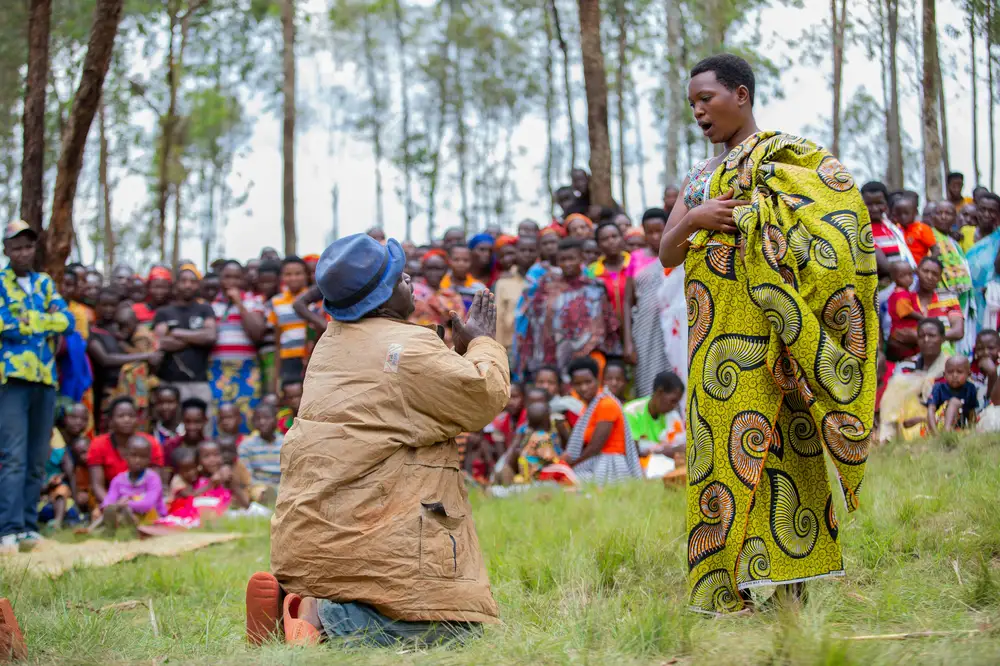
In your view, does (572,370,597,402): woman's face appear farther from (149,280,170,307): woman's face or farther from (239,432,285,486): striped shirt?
(149,280,170,307): woman's face

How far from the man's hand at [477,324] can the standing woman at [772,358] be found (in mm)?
744

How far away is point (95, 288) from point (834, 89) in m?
11.5

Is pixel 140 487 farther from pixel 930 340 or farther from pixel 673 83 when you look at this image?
pixel 673 83

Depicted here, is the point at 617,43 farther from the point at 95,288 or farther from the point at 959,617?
the point at 959,617

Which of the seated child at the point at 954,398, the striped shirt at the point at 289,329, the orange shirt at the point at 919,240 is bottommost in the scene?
the seated child at the point at 954,398

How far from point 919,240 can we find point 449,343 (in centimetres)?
434

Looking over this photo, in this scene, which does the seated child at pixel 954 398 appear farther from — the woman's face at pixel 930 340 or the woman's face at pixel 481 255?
the woman's face at pixel 481 255

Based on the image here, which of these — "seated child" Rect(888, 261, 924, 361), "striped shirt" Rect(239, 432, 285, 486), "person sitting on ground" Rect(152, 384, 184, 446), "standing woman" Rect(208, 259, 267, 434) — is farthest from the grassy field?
"standing woman" Rect(208, 259, 267, 434)

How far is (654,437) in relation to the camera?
8.52 meters

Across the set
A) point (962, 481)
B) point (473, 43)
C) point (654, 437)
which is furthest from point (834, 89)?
point (473, 43)

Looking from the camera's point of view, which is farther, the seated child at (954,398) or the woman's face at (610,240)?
the woman's face at (610,240)

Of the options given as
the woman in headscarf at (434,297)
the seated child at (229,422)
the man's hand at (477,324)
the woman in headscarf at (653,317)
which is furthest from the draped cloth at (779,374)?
the seated child at (229,422)

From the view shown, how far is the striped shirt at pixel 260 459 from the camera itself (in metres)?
9.23

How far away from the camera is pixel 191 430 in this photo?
925 centimetres
